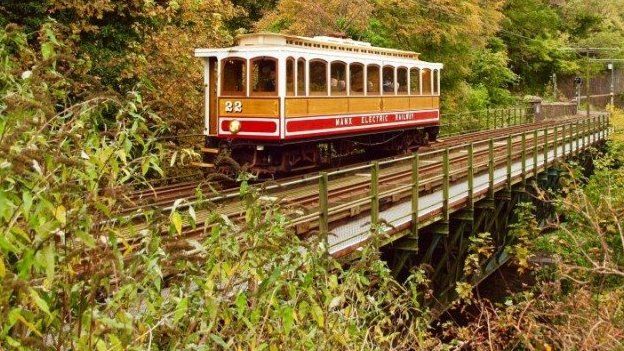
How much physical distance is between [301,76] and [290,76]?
13.8 inches

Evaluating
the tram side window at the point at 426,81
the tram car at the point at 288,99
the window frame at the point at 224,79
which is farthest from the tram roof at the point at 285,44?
the tram side window at the point at 426,81

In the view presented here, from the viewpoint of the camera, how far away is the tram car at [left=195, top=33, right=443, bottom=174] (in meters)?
13.5

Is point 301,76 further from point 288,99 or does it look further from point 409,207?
point 409,207

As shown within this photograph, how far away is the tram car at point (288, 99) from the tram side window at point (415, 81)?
2173mm

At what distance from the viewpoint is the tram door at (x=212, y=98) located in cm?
1452

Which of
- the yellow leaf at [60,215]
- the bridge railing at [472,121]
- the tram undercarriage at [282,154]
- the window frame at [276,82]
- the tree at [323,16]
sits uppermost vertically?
the tree at [323,16]

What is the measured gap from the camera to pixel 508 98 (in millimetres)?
40188

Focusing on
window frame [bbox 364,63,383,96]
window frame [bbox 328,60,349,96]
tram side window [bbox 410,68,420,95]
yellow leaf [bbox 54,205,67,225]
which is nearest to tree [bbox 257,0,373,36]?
tram side window [bbox 410,68,420,95]

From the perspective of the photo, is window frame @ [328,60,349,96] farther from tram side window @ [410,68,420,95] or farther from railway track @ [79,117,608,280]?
tram side window @ [410,68,420,95]

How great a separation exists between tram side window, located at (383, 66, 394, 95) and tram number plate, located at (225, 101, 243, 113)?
468 centimetres

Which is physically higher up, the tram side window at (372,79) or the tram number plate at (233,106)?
the tram side window at (372,79)

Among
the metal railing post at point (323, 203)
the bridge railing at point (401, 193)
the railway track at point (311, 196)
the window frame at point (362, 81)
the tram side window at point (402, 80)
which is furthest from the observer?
the tram side window at point (402, 80)

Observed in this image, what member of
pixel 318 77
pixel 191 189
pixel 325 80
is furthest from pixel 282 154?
pixel 191 189

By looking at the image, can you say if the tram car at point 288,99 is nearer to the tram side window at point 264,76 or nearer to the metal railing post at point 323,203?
the tram side window at point 264,76
